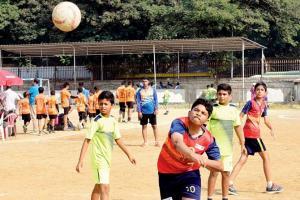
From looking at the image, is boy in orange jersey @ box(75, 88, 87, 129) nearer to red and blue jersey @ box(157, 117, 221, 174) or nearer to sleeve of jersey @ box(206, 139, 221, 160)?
sleeve of jersey @ box(206, 139, 221, 160)

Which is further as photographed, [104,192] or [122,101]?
[122,101]

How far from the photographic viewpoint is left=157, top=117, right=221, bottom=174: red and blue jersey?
18.5 ft

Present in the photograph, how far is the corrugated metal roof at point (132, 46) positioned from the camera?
107ft

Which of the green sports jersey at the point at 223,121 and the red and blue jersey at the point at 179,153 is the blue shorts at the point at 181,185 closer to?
the red and blue jersey at the point at 179,153

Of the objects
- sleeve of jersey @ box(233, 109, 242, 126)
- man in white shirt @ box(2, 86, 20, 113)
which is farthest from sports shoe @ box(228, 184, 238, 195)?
man in white shirt @ box(2, 86, 20, 113)

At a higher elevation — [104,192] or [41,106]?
[41,106]

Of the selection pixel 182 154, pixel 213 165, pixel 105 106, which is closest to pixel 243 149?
pixel 105 106

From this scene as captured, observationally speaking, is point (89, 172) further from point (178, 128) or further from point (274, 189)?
point (178, 128)

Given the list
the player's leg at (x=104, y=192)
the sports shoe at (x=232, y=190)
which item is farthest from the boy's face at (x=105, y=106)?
the sports shoe at (x=232, y=190)

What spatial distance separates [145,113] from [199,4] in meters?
24.1

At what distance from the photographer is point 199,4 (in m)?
38.6

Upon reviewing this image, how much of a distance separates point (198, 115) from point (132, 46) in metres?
29.3

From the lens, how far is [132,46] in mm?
34688

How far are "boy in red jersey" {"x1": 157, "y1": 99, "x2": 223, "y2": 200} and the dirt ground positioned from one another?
2996mm
